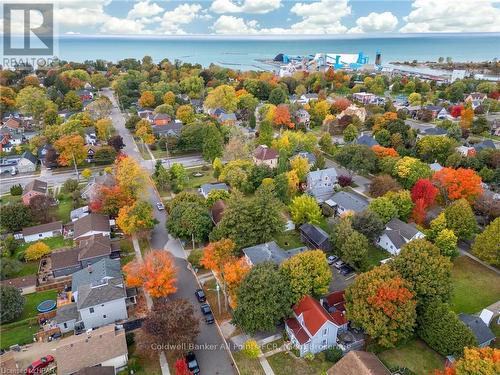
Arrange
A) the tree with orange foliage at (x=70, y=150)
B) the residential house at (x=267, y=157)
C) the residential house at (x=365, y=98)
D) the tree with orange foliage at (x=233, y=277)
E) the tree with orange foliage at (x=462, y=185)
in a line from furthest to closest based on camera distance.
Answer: the residential house at (x=365, y=98), the residential house at (x=267, y=157), the tree with orange foliage at (x=70, y=150), the tree with orange foliage at (x=462, y=185), the tree with orange foliage at (x=233, y=277)

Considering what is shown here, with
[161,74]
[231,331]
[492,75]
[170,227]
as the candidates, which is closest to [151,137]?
[170,227]

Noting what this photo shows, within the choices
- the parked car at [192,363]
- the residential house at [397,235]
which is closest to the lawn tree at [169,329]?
the parked car at [192,363]

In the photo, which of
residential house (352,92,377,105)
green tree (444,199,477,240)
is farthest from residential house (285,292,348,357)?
residential house (352,92,377,105)

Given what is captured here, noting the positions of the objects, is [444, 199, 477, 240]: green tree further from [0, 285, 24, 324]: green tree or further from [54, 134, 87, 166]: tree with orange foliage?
[54, 134, 87, 166]: tree with orange foliage

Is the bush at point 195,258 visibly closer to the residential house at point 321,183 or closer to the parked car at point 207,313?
the parked car at point 207,313

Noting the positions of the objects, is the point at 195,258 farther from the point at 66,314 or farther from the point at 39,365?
the point at 39,365

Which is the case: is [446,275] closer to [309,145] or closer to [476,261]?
[476,261]
